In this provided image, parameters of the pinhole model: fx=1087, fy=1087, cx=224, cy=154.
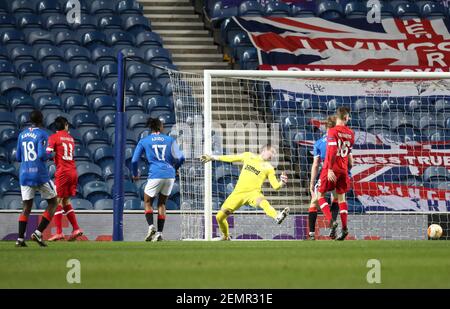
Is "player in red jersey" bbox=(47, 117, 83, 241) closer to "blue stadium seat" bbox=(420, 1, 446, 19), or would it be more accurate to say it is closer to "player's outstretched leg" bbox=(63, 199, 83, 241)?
"player's outstretched leg" bbox=(63, 199, 83, 241)

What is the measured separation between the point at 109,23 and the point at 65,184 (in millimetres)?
7466

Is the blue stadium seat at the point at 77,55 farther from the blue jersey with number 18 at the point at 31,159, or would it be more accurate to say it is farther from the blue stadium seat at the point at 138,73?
the blue jersey with number 18 at the point at 31,159

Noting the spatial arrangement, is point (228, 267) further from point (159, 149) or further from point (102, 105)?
point (102, 105)

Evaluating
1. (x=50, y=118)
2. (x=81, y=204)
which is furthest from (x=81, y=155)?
(x=81, y=204)

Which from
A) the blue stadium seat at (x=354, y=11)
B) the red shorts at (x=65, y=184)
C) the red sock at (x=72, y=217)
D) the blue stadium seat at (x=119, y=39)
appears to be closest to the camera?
Result: the red sock at (x=72, y=217)

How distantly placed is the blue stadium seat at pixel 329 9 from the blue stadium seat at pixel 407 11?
133cm

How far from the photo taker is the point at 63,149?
16719 mm

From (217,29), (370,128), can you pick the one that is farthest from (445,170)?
(217,29)

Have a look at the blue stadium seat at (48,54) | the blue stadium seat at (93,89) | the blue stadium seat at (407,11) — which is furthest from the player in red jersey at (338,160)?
the blue stadium seat at (407,11)

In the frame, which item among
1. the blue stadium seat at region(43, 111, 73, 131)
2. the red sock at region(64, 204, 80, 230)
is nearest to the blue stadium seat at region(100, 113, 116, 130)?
the blue stadium seat at region(43, 111, 73, 131)

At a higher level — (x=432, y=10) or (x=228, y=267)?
(x=432, y=10)

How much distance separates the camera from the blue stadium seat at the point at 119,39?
22.9 meters

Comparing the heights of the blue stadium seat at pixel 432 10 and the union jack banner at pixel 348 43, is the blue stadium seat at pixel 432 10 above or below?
above
